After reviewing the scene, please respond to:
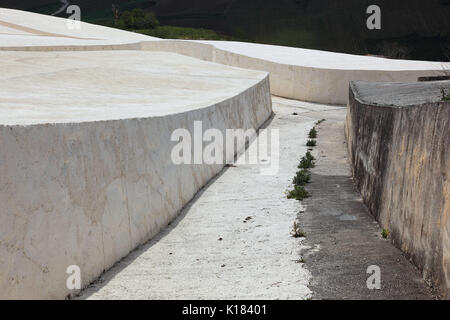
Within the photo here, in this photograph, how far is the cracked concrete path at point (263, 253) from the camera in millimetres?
6371

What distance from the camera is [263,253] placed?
25.5ft

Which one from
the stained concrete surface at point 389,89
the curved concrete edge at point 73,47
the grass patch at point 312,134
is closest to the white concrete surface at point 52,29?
the curved concrete edge at point 73,47

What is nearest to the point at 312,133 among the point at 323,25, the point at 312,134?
the point at 312,134

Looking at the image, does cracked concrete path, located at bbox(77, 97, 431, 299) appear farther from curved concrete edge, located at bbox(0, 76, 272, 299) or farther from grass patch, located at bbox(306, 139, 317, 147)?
grass patch, located at bbox(306, 139, 317, 147)

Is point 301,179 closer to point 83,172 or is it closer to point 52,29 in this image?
point 83,172

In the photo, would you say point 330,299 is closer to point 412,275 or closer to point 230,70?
point 412,275

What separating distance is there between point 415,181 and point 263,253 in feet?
7.06

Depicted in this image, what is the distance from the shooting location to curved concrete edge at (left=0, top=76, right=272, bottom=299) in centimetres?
553

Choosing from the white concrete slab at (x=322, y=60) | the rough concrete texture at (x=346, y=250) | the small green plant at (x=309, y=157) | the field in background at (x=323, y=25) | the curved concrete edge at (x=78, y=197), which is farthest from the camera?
the field in background at (x=323, y=25)

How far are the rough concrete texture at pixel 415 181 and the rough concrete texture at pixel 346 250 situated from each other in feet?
0.54

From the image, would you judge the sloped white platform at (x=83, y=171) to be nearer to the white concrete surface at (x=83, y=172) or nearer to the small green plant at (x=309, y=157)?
the white concrete surface at (x=83, y=172)

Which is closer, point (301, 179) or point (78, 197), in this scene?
point (78, 197)

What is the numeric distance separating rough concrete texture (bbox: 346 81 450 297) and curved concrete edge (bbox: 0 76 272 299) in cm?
317
